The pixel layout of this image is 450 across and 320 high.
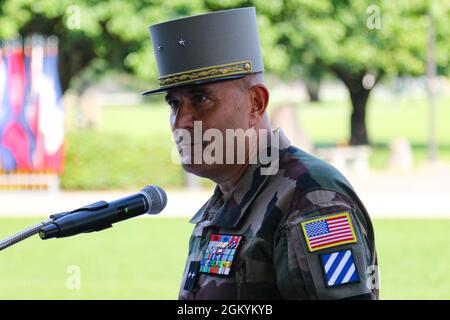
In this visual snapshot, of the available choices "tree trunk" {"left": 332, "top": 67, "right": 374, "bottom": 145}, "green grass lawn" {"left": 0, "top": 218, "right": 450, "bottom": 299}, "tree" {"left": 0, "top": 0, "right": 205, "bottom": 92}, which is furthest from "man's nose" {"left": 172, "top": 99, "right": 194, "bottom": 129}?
"tree trunk" {"left": 332, "top": 67, "right": 374, "bottom": 145}

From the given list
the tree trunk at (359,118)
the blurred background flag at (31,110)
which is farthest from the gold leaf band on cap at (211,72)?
the tree trunk at (359,118)

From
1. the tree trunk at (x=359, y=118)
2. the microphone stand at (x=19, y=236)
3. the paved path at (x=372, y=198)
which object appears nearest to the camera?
the microphone stand at (x=19, y=236)

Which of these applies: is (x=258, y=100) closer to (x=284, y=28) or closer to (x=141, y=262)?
(x=141, y=262)

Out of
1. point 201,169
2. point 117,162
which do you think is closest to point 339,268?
point 201,169

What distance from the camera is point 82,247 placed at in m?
13.2

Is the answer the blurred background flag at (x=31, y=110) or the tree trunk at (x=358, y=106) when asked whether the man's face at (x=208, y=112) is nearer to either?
the blurred background flag at (x=31, y=110)

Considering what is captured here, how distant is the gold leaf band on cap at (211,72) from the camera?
105 inches

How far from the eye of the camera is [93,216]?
7.72 feet

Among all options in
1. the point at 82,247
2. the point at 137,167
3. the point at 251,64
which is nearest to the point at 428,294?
the point at 82,247

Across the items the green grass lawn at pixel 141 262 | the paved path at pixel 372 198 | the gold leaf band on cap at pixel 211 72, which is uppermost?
the gold leaf band on cap at pixel 211 72

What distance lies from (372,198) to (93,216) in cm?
1610

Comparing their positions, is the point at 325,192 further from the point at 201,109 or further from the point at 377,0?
the point at 377,0

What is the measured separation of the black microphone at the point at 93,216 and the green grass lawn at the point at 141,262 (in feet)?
22.0

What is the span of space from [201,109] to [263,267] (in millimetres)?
474
